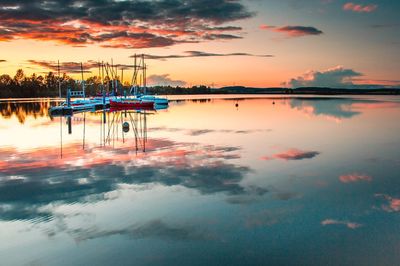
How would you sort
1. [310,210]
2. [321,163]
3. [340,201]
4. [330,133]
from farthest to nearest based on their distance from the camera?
[330,133] → [321,163] → [340,201] → [310,210]

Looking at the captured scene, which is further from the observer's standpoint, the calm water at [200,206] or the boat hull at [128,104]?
the boat hull at [128,104]

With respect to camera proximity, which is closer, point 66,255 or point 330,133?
point 66,255

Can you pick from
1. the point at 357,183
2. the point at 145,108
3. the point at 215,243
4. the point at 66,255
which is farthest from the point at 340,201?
the point at 145,108

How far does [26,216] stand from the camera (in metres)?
11.9

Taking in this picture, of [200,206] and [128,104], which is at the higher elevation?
[128,104]

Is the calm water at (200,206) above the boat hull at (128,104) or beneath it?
beneath

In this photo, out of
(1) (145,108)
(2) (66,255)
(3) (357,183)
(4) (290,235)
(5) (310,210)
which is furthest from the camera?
(1) (145,108)

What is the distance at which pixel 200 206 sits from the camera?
12766mm

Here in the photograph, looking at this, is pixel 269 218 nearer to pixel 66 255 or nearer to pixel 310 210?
pixel 310 210

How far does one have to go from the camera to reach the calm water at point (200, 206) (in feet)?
30.2

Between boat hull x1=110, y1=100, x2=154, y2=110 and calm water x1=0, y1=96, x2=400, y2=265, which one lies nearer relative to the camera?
calm water x1=0, y1=96, x2=400, y2=265

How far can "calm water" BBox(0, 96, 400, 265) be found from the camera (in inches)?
362

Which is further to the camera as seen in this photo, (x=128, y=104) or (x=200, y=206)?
(x=128, y=104)

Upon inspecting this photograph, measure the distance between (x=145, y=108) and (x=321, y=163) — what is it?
64411 mm
